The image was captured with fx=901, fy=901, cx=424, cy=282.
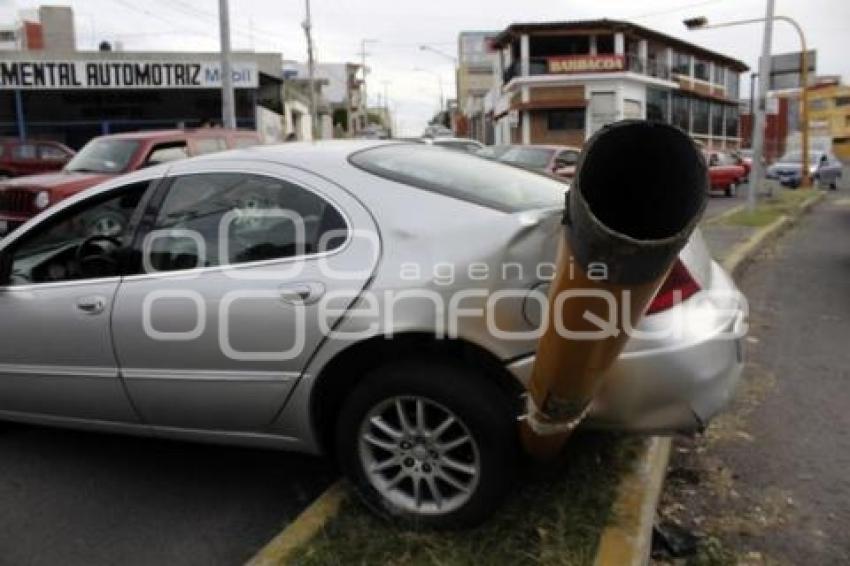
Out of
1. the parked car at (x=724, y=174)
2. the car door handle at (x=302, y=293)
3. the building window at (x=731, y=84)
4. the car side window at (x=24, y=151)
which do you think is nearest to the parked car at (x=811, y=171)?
the parked car at (x=724, y=174)

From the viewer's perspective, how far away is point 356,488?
11.6 ft

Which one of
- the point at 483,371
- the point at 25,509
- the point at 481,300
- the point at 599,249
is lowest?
the point at 25,509

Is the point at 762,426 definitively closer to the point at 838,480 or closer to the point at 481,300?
the point at 838,480

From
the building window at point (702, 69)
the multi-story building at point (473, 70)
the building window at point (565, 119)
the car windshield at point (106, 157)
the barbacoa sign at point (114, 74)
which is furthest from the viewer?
the multi-story building at point (473, 70)

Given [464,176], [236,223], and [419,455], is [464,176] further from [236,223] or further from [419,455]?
[419,455]

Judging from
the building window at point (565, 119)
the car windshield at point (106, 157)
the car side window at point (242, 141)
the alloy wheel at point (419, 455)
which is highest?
the building window at point (565, 119)

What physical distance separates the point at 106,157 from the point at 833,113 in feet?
246

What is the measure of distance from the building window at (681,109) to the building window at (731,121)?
969 cm

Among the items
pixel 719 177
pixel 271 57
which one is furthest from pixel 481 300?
pixel 271 57

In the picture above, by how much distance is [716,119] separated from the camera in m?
65.5

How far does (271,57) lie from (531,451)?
35289mm

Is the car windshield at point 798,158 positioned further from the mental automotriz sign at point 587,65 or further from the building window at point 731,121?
the building window at point 731,121

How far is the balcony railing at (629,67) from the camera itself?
163ft

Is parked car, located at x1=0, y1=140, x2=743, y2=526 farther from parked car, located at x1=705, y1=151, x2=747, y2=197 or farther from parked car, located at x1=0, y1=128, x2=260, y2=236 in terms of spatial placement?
parked car, located at x1=705, y1=151, x2=747, y2=197
